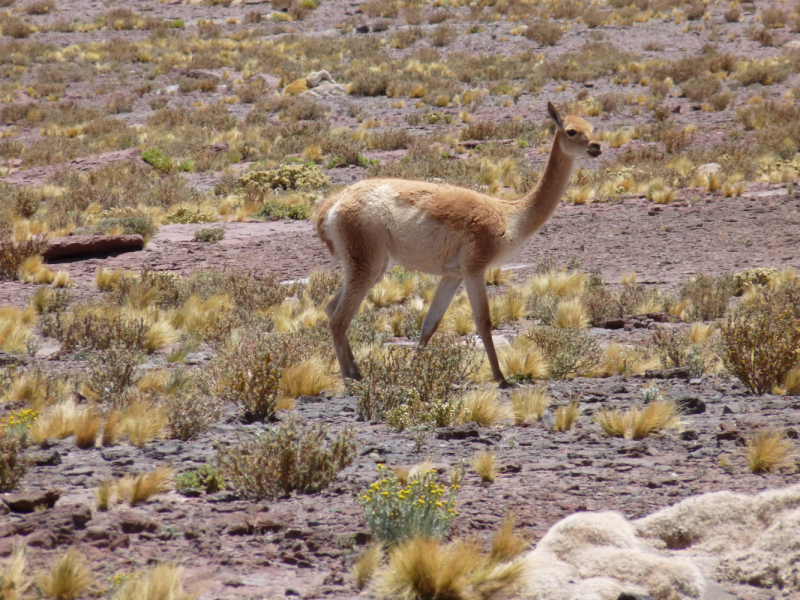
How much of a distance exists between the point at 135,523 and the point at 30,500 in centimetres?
53

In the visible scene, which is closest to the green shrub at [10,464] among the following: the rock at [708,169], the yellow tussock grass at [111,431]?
the yellow tussock grass at [111,431]

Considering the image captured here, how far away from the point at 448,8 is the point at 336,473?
3544 centimetres

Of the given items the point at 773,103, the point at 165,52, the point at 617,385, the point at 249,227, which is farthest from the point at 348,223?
the point at 165,52

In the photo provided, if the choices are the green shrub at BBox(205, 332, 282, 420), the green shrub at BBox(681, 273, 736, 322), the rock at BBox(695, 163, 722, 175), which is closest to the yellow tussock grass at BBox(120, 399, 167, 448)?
the green shrub at BBox(205, 332, 282, 420)

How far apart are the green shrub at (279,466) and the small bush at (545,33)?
28.7 m

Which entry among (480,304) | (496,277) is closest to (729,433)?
(480,304)

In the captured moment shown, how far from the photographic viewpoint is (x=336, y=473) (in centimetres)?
411

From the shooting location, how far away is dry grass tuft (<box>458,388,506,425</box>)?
526 centimetres

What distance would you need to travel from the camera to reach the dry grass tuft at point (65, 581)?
273 centimetres

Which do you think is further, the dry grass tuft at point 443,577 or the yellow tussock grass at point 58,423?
the yellow tussock grass at point 58,423

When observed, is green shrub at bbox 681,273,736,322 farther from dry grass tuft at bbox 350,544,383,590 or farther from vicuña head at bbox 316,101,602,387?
dry grass tuft at bbox 350,544,383,590

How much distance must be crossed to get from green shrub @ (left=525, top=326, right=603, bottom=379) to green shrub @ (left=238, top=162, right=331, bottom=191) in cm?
944

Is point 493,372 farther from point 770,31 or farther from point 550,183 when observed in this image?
point 770,31

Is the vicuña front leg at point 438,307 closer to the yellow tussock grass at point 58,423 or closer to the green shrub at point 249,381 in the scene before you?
the green shrub at point 249,381
